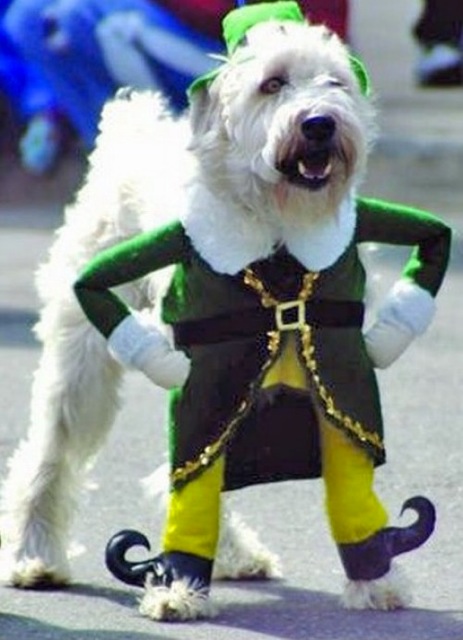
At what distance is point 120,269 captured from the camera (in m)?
6.13

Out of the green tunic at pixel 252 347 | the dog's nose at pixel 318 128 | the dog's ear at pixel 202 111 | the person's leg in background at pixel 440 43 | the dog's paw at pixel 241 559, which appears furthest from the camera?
the person's leg in background at pixel 440 43

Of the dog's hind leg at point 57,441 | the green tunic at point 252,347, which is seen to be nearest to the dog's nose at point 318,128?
A: the green tunic at point 252,347

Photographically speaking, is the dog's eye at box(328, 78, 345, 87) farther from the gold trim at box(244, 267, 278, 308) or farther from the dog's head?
the gold trim at box(244, 267, 278, 308)

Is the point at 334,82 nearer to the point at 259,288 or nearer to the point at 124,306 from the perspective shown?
the point at 259,288

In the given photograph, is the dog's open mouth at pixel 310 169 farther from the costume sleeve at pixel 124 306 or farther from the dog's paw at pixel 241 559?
the dog's paw at pixel 241 559

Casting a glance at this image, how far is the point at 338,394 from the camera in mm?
6207

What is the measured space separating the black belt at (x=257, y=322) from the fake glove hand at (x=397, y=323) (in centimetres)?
13

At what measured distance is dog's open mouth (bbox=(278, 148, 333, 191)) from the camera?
586 centimetres

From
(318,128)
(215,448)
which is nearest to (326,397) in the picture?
(215,448)

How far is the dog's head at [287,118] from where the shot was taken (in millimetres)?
5844

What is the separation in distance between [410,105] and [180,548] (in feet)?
34.9

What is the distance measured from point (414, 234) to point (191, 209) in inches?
22.1

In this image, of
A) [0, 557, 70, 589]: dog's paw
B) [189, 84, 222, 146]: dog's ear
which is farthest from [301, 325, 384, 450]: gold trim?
[0, 557, 70, 589]: dog's paw

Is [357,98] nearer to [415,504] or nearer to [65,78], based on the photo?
[415,504]
